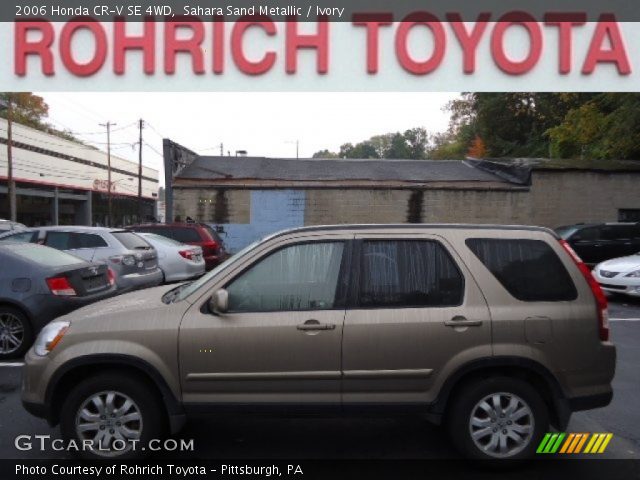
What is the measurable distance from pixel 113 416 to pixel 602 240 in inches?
604

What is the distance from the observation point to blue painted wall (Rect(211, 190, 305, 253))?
20.4 m

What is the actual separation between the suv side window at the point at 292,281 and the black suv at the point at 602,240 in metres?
13.6

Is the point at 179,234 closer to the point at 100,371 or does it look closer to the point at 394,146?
the point at 100,371

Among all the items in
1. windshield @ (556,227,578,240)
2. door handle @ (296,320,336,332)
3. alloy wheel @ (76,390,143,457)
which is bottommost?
alloy wheel @ (76,390,143,457)

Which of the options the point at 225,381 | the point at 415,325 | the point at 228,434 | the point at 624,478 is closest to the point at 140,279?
the point at 228,434

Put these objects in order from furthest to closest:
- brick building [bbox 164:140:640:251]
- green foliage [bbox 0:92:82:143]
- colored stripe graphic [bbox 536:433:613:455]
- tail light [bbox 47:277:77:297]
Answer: green foliage [bbox 0:92:82:143] < brick building [bbox 164:140:640:251] < tail light [bbox 47:277:77:297] < colored stripe graphic [bbox 536:433:613:455]

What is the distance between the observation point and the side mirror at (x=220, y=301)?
358cm

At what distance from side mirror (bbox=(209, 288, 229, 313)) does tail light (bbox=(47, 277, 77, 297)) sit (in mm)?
3888

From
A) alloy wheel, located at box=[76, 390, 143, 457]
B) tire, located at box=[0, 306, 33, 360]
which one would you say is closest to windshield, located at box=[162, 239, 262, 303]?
alloy wheel, located at box=[76, 390, 143, 457]

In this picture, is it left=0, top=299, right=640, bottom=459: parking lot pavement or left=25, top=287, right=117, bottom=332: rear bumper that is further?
left=25, top=287, right=117, bottom=332: rear bumper

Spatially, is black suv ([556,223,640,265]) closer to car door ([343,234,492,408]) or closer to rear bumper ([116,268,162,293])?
rear bumper ([116,268,162,293])

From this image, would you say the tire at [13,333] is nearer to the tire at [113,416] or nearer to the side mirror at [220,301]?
the tire at [113,416]

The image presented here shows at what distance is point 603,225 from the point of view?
15.8 meters

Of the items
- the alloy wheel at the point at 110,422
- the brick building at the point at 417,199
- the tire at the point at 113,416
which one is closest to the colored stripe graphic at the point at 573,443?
the tire at the point at 113,416
